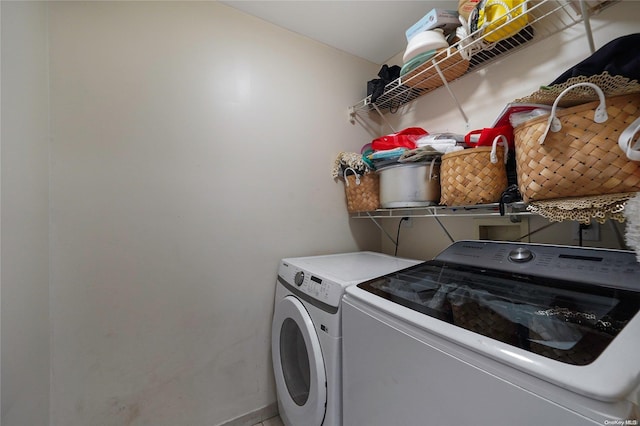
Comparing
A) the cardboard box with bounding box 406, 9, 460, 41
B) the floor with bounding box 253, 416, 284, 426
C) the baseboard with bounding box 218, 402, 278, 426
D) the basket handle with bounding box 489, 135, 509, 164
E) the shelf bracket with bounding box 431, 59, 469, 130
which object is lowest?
the floor with bounding box 253, 416, 284, 426

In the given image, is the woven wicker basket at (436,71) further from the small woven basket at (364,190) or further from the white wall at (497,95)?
the small woven basket at (364,190)

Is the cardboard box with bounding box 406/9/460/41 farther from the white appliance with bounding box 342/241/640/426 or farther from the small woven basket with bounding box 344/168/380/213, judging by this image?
the white appliance with bounding box 342/241/640/426

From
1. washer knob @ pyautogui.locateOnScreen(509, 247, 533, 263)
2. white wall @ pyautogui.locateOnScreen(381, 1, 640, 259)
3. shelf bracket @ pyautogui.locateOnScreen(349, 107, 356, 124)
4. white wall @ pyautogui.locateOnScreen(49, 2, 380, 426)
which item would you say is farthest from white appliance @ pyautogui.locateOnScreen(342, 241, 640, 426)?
shelf bracket @ pyautogui.locateOnScreen(349, 107, 356, 124)

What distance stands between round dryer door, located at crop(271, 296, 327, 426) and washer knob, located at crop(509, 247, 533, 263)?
822mm

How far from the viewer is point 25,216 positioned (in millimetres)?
811

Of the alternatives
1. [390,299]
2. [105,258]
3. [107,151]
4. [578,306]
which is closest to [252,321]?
[105,258]

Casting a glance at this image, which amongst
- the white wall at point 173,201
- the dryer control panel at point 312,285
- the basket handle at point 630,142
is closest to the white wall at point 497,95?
the basket handle at point 630,142

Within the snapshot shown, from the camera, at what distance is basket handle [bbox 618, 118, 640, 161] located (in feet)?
1.95

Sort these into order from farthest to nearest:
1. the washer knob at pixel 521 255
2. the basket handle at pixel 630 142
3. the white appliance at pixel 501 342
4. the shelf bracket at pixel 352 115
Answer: the shelf bracket at pixel 352 115, the washer knob at pixel 521 255, the basket handle at pixel 630 142, the white appliance at pixel 501 342

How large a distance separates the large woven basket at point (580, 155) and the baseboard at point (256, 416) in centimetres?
171

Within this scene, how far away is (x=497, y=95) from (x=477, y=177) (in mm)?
675

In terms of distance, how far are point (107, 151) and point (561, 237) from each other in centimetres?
207

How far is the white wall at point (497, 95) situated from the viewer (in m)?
0.95

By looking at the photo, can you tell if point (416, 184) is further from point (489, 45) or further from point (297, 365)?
point (297, 365)
